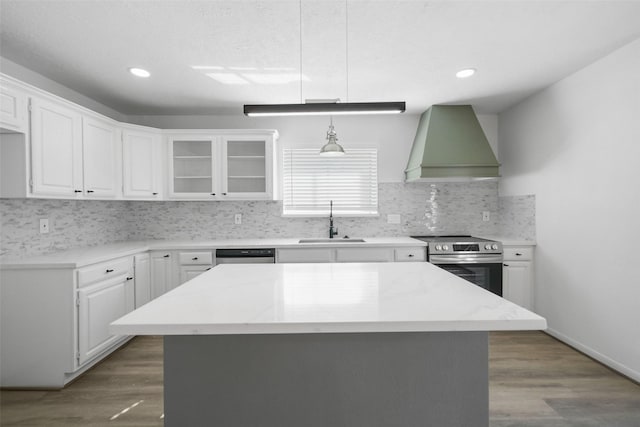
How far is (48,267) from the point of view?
8.14 ft

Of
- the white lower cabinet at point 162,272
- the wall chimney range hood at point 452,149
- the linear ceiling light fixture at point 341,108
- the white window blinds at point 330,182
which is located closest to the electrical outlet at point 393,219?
the white window blinds at point 330,182

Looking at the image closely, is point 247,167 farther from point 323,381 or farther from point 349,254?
point 323,381

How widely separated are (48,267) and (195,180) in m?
1.76

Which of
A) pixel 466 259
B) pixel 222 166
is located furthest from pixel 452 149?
pixel 222 166

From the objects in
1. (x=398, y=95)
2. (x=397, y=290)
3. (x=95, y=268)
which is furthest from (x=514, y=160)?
(x=95, y=268)

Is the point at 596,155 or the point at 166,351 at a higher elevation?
the point at 596,155

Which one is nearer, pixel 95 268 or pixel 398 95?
pixel 95 268

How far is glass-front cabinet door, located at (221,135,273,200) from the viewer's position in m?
3.93

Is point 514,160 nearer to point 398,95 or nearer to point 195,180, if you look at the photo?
point 398,95

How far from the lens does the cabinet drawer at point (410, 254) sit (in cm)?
366

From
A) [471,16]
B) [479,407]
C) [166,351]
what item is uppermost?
[471,16]

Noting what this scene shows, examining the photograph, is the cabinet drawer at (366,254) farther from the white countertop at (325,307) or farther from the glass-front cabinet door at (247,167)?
the white countertop at (325,307)

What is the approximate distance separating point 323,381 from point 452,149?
321 centimetres

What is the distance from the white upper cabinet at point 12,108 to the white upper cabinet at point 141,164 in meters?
1.17
